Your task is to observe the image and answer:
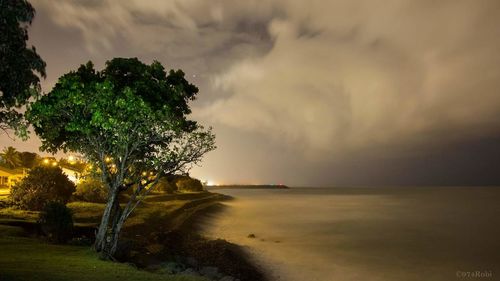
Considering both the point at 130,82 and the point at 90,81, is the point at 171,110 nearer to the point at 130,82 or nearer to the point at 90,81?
the point at 130,82

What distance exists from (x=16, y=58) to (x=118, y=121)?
8.89 metres

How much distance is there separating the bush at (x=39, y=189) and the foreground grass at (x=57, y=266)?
1916cm

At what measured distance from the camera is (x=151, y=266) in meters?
23.6

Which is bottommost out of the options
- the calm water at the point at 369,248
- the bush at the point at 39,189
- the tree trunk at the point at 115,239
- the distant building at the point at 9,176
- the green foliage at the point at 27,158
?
the calm water at the point at 369,248

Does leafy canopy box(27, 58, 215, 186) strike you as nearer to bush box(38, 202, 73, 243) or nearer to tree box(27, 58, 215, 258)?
tree box(27, 58, 215, 258)

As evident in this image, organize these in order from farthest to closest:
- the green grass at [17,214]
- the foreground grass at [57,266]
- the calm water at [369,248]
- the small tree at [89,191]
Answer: the small tree at [89,191] < the green grass at [17,214] < the calm water at [369,248] < the foreground grass at [57,266]

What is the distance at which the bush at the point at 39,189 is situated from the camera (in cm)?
4119

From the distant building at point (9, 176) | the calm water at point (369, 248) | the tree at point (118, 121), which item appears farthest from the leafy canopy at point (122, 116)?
the distant building at point (9, 176)

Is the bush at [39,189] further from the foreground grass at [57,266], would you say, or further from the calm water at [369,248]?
the foreground grass at [57,266]

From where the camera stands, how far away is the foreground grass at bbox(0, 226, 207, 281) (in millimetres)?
15834

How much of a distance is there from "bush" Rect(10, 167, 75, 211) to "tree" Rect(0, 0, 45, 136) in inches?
1233

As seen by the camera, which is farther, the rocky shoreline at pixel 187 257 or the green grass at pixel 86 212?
the green grass at pixel 86 212

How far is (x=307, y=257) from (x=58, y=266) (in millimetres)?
22886

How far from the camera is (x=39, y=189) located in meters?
42.3
